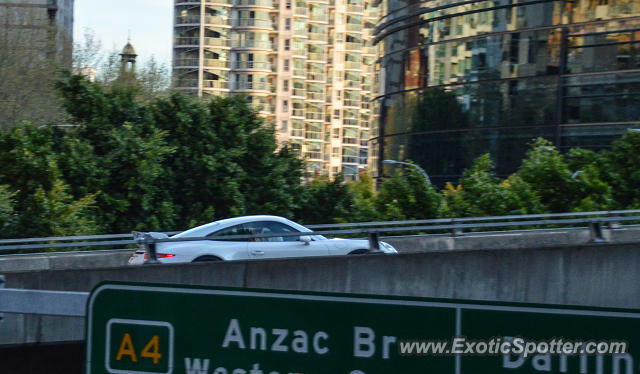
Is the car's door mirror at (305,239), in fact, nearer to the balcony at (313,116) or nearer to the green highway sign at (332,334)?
the green highway sign at (332,334)

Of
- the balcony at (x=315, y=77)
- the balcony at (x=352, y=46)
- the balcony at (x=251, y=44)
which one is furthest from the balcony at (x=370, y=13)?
the balcony at (x=251, y=44)

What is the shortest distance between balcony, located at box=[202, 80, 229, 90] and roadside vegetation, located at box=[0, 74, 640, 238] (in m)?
99.4

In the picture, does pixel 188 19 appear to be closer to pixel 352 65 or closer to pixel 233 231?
pixel 352 65

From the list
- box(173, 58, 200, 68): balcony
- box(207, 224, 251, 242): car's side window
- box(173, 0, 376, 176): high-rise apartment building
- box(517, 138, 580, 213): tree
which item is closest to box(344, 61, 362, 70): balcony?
box(173, 0, 376, 176): high-rise apartment building

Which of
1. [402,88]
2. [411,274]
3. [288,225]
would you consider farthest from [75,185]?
[402,88]

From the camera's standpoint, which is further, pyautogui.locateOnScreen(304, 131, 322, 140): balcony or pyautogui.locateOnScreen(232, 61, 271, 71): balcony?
pyautogui.locateOnScreen(304, 131, 322, 140): balcony

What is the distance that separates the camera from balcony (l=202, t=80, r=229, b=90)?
131 meters

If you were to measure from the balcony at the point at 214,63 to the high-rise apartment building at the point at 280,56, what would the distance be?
0.14 m

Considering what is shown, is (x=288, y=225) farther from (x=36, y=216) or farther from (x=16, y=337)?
(x=36, y=216)

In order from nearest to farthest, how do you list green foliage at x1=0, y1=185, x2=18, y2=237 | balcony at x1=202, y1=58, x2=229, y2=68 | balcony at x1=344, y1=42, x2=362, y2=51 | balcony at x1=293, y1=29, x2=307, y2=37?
green foliage at x1=0, y1=185, x2=18, y2=237 → balcony at x1=202, y1=58, x2=229, y2=68 → balcony at x1=293, y1=29, x2=307, y2=37 → balcony at x1=344, y1=42, x2=362, y2=51

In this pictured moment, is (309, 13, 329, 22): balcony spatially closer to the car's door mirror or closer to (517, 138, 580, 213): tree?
(517, 138, 580, 213): tree

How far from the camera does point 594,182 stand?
22.3 meters

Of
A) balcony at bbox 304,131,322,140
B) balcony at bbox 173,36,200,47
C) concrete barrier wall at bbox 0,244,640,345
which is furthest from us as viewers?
balcony at bbox 304,131,322,140

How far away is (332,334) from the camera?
400 cm
